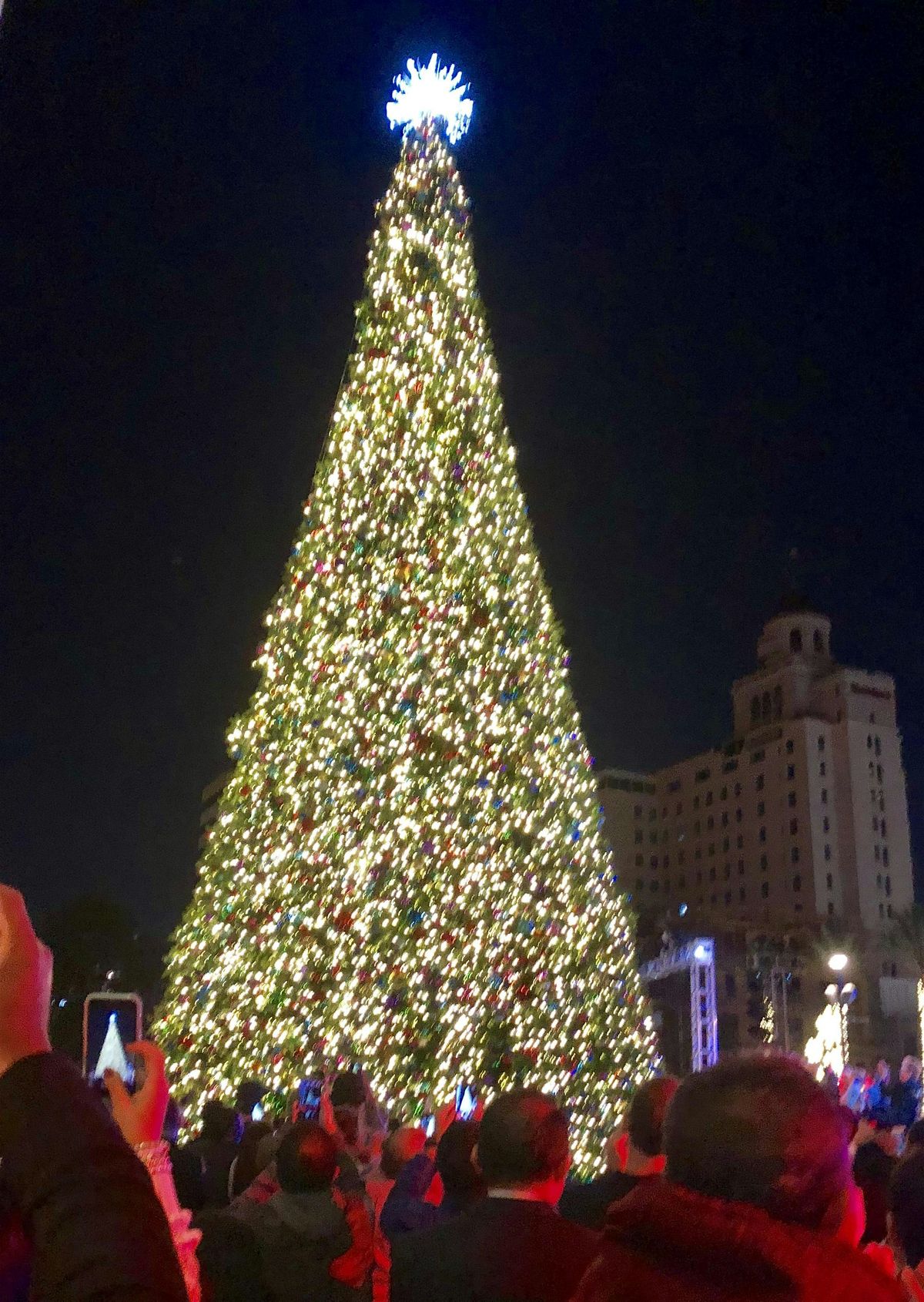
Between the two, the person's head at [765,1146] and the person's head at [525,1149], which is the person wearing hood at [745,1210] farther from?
the person's head at [525,1149]

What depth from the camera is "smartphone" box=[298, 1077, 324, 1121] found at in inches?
488

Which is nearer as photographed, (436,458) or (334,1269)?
(334,1269)

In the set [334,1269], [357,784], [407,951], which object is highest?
[357,784]

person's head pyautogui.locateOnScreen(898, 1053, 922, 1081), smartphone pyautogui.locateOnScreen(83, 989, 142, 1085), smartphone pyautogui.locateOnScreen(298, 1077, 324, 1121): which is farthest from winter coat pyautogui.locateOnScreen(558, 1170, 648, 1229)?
person's head pyautogui.locateOnScreen(898, 1053, 922, 1081)

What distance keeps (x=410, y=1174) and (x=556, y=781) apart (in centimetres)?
921

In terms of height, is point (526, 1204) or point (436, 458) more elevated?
point (436, 458)

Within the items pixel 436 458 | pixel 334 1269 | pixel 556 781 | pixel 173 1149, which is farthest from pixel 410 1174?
pixel 436 458

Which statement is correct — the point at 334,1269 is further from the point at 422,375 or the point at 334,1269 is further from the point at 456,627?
the point at 422,375

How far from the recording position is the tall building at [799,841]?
74375mm

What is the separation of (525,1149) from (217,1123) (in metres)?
4.84

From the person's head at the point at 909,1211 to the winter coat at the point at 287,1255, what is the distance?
7.05 ft

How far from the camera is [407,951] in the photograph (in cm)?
1334

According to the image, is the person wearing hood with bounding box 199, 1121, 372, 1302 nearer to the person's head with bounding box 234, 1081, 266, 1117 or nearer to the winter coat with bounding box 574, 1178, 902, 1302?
the winter coat with bounding box 574, 1178, 902, 1302

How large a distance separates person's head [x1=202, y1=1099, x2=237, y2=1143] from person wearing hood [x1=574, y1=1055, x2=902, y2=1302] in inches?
238
